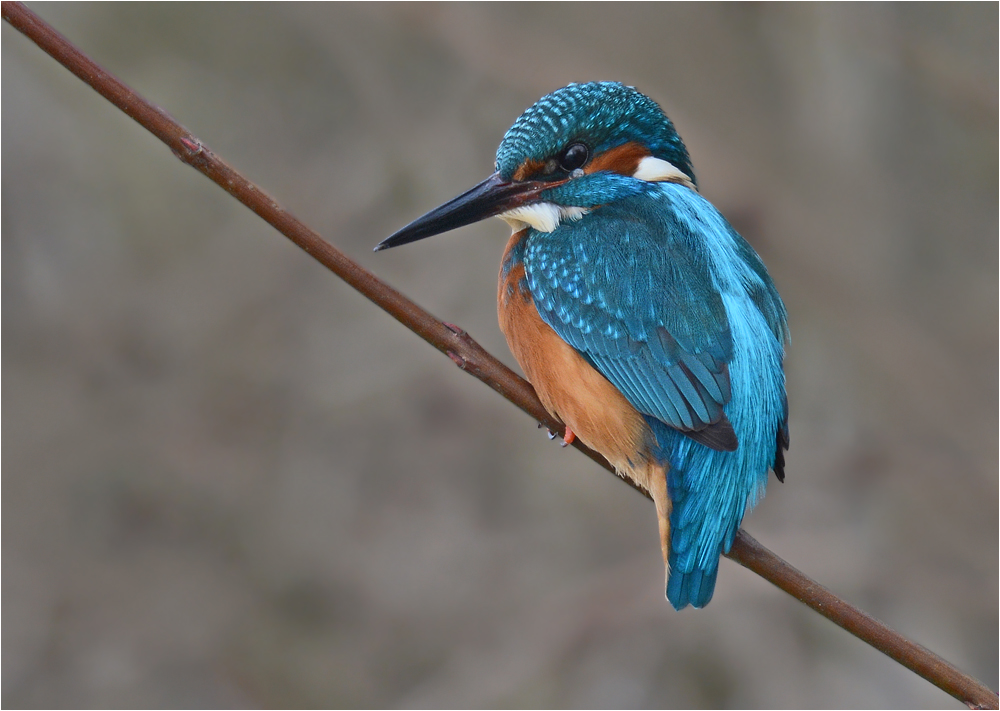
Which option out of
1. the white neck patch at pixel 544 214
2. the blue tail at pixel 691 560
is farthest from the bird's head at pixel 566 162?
the blue tail at pixel 691 560

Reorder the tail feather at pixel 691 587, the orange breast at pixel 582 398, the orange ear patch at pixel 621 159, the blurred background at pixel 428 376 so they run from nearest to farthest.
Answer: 1. the tail feather at pixel 691 587
2. the orange breast at pixel 582 398
3. the orange ear patch at pixel 621 159
4. the blurred background at pixel 428 376

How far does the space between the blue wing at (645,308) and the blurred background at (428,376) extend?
1.32m

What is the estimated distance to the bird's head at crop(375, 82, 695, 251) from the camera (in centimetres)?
181

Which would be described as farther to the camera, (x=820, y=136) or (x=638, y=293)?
(x=820, y=136)

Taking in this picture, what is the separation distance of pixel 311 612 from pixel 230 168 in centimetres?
234

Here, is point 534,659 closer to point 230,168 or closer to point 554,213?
point 554,213

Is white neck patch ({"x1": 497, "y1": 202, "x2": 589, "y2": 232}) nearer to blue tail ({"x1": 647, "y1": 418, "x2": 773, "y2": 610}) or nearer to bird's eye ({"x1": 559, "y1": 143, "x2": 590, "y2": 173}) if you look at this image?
bird's eye ({"x1": 559, "y1": 143, "x2": 590, "y2": 173})

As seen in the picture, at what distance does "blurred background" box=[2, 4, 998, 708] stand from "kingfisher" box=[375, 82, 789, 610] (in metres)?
1.29

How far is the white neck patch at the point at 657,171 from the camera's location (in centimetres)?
196

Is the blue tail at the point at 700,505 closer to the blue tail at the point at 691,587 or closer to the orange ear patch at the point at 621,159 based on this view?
the blue tail at the point at 691,587

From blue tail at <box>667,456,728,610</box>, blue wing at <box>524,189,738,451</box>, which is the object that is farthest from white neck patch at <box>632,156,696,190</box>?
blue tail at <box>667,456,728,610</box>

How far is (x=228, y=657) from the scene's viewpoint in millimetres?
3379

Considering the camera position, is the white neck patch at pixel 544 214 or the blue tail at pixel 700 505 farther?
the white neck patch at pixel 544 214

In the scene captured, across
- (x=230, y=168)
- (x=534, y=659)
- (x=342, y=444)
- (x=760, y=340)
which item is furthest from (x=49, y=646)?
(x=760, y=340)
